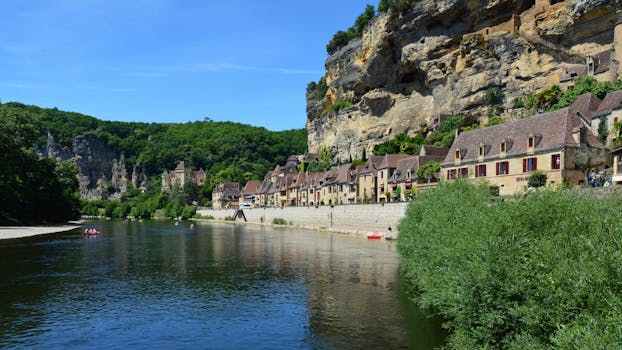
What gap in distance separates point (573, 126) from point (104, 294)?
122 ft

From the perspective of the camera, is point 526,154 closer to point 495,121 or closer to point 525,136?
point 525,136

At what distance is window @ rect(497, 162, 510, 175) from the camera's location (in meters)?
41.7

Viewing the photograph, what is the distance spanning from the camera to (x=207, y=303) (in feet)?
74.5

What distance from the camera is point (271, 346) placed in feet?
54.5

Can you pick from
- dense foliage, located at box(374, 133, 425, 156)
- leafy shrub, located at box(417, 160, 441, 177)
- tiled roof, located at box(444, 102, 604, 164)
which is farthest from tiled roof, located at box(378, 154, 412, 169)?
tiled roof, located at box(444, 102, 604, 164)

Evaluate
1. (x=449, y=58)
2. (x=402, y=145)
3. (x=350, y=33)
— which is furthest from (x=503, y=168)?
(x=350, y=33)

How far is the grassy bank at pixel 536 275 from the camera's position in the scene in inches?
344

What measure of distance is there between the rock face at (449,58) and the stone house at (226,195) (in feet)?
130

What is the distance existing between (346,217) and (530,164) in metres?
29.9

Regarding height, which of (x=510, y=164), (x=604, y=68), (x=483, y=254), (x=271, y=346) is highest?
(x=604, y=68)

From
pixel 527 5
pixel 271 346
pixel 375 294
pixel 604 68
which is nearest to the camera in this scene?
pixel 271 346

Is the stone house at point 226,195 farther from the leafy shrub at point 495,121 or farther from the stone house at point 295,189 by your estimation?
the leafy shrub at point 495,121

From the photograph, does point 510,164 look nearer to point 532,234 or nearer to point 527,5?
point 532,234

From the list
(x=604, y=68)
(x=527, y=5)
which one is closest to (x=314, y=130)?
(x=527, y=5)
